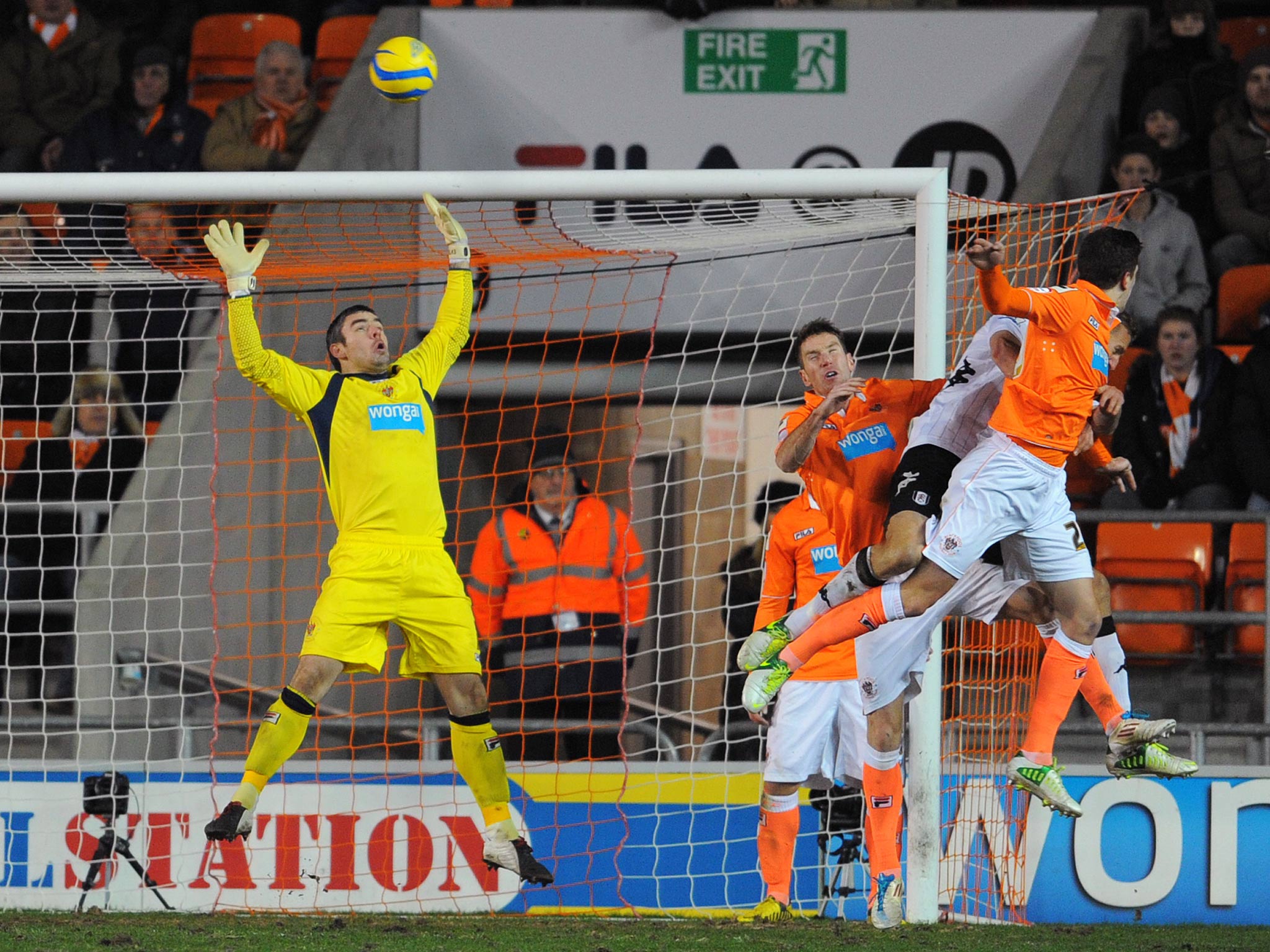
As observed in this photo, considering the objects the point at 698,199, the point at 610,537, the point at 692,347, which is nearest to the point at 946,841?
the point at 610,537

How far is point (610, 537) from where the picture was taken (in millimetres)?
7094

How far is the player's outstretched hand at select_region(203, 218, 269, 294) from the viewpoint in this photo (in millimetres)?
5387

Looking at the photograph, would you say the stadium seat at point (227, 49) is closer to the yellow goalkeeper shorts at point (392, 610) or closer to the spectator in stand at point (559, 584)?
the spectator in stand at point (559, 584)

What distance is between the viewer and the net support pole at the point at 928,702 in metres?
5.55

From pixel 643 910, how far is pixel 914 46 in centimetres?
488

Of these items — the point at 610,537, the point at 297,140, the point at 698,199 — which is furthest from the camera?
the point at 297,140

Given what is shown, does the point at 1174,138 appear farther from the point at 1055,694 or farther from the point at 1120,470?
the point at 1055,694

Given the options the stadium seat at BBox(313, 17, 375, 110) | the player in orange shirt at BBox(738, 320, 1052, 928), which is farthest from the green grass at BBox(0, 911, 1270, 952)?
the stadium seat at BBox(313, 17, 375, 110)

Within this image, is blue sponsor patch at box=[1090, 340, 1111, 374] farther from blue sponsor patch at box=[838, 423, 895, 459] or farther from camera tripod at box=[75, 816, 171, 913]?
camera tripod at box=[75, 816, 171, 913]

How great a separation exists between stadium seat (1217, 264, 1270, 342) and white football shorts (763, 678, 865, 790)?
11.3ft

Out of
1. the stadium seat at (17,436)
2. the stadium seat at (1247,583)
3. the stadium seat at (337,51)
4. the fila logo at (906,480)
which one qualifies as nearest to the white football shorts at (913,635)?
the fila logo at (906,480)

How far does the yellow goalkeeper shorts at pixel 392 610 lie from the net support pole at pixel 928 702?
5.07 ft

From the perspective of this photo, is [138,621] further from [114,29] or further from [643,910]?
[114,29]

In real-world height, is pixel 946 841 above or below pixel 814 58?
below
